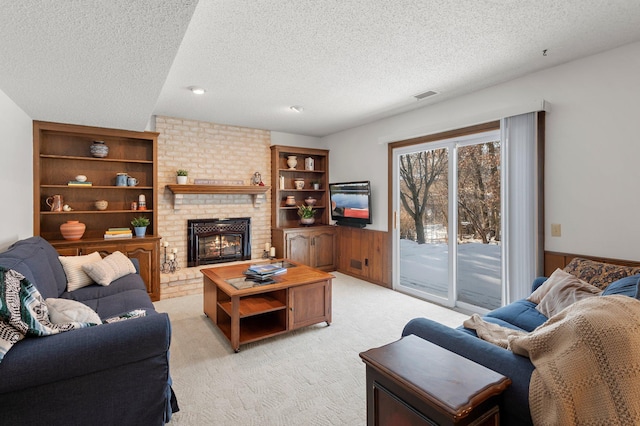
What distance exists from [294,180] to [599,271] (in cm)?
459

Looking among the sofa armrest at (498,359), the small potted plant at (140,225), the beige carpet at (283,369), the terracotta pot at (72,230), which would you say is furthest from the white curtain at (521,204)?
the terracotta pot at (72,230)

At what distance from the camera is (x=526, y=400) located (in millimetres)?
1118

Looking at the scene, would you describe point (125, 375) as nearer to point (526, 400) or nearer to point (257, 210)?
point (526, 400)

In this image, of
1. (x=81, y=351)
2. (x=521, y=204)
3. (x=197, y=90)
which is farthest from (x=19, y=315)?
(x=521, y=204)

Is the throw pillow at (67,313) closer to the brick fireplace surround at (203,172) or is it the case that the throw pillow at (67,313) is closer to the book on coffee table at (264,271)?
the book on coffee table at (264,271)

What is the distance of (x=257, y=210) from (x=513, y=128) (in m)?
3.97

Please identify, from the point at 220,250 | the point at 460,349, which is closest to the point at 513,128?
the point at 460,349

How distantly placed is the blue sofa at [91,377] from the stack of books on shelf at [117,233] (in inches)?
119

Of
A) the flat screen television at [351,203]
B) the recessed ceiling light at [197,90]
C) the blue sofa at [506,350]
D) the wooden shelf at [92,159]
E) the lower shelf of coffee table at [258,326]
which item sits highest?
the recessed ceiling light at [197,90]

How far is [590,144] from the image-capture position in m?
2.73

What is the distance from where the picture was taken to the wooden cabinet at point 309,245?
539 cm

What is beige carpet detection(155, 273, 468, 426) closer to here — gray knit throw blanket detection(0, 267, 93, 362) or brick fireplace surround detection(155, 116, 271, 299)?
gray knit throw blanket detection(0, 267, 93, 362)

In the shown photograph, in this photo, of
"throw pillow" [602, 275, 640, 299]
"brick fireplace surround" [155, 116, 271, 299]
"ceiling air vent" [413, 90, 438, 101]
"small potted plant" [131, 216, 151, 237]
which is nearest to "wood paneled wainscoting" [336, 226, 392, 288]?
"brick fireplace surround" [155, 116, 271, 299]

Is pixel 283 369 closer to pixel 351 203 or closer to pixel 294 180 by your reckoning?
pixel 351 203
